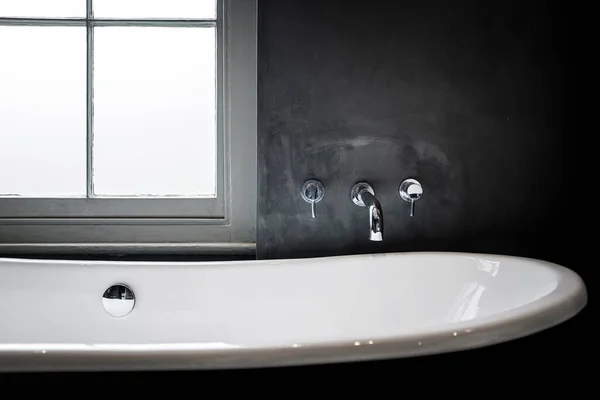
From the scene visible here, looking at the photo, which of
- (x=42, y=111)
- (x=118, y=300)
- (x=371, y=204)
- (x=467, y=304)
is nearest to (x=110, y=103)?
(x=42, y=111)

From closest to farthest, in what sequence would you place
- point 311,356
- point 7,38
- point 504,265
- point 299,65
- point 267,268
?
point 311,356, point 504,265, point 267,268, point 299,65, point 7,38

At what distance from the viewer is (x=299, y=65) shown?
5.07ft

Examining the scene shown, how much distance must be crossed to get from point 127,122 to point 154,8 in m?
0.36

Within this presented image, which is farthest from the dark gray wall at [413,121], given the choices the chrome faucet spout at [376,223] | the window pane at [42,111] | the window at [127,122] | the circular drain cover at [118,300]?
the window pane at [42,111]

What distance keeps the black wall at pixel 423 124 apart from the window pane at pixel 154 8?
265mm

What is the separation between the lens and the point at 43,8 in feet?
5.55

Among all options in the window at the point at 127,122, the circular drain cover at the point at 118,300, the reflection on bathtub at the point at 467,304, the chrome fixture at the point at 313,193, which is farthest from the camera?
the window at the point at 127,122

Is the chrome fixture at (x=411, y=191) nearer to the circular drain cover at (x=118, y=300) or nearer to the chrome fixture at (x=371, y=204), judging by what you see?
the chrome fixture at (x=371, y=204)

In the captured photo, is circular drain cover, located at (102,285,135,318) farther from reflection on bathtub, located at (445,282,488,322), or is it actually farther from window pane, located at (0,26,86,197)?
reflection on bathtub, located at (445,282,488,322)

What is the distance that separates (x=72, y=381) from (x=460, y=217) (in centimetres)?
118

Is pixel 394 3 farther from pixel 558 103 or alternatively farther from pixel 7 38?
pixel 7 38

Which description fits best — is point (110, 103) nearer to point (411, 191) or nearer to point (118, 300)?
point (118, 300)

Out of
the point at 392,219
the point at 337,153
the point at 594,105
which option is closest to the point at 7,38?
the point at 337,153

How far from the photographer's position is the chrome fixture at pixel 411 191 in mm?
1368
